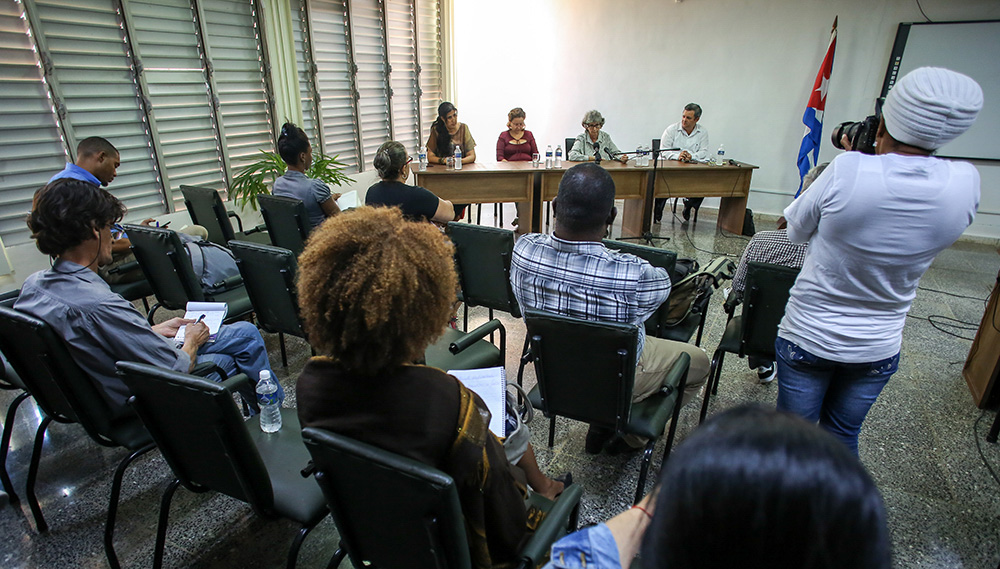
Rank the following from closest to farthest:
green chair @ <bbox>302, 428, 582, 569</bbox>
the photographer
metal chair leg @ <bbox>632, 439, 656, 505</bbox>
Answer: green chair @ <bbox>302, 428, 582, 569</bbox>, the photographer, metal chair leg @ <bbox>632, 439, 656, 505</bbox>

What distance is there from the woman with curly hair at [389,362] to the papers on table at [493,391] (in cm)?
32

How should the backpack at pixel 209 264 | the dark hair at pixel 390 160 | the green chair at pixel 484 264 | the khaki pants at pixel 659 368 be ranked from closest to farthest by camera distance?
the khaki pants at pixel 659 368, the green chair at pixel 484 264, the backpack at pixel 209 264, the dark hair at pixel 390 160

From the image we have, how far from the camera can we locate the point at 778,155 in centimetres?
618

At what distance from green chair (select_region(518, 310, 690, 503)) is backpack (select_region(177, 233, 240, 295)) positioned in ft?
6.12

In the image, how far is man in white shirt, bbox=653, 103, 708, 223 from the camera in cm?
566

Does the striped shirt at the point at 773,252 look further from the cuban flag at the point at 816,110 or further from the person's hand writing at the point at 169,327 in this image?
the cuban flag at the point at 816,110

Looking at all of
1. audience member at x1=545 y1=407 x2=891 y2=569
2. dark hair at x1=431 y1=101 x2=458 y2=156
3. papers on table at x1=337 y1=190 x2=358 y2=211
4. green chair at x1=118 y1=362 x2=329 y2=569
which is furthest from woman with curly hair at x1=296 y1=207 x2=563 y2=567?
dark hair at x1=431 y1=101 x2=458 y2=156

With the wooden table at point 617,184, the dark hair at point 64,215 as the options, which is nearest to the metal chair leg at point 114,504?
the dark hair at point 64,215

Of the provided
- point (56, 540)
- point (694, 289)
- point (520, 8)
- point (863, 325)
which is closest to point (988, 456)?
point (694, 289)

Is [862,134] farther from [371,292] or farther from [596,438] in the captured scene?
[371,292]

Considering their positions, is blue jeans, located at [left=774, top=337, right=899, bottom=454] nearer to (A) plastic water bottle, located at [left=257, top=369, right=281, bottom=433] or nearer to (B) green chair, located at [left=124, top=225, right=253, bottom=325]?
(A) plastic water bottle, located at [left=257, top=369, right=281, bottom=433]

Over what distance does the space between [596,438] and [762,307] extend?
886 mm

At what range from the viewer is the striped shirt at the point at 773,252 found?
93.8 inches

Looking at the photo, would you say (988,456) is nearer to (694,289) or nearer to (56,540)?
(694,289)
